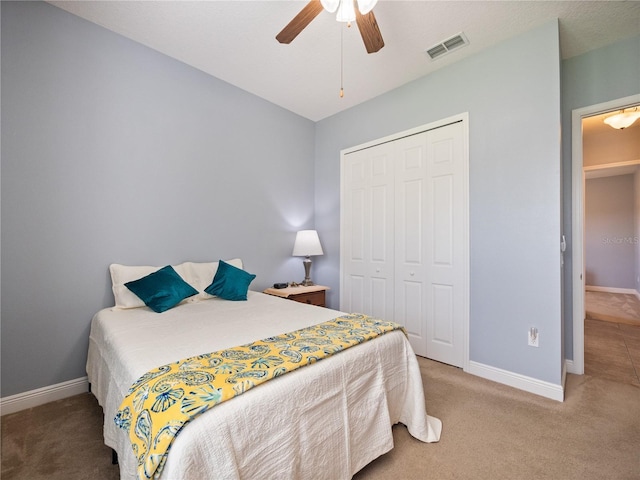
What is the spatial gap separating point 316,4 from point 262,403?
207 centimetres

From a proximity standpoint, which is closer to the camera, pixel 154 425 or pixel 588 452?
pixel 154 425

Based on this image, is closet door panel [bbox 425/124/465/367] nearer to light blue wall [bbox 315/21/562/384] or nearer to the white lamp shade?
light blue wall [bbox 315/21/562/384]

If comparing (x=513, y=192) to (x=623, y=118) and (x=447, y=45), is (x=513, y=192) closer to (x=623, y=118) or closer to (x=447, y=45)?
(x=447, y=45)

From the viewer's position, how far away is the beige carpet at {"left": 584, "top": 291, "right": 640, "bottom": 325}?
4.16m

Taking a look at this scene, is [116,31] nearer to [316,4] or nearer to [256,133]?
[256,133]

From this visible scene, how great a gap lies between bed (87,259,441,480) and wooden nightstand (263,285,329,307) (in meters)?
0.93

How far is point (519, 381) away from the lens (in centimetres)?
231

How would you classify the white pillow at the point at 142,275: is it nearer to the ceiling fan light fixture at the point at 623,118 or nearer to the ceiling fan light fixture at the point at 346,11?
the ceiling fan light fixture at the point at 346,11

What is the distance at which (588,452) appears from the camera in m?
1.58

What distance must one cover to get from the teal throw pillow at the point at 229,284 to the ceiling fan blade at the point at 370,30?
2.14m

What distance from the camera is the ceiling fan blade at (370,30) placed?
5.66 feet

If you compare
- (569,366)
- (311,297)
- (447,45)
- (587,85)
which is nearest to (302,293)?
(311,297)

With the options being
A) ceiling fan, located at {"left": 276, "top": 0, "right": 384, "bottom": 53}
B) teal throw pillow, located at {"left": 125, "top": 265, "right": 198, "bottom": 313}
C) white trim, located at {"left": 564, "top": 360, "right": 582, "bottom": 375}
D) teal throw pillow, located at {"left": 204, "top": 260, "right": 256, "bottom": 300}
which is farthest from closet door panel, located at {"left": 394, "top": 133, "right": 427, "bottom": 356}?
teal throw pillow, located at {"left": 125, "top": 265, "right": 198, "bottom": 313}

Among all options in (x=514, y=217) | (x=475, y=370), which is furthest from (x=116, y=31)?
(x=475, y=370)
